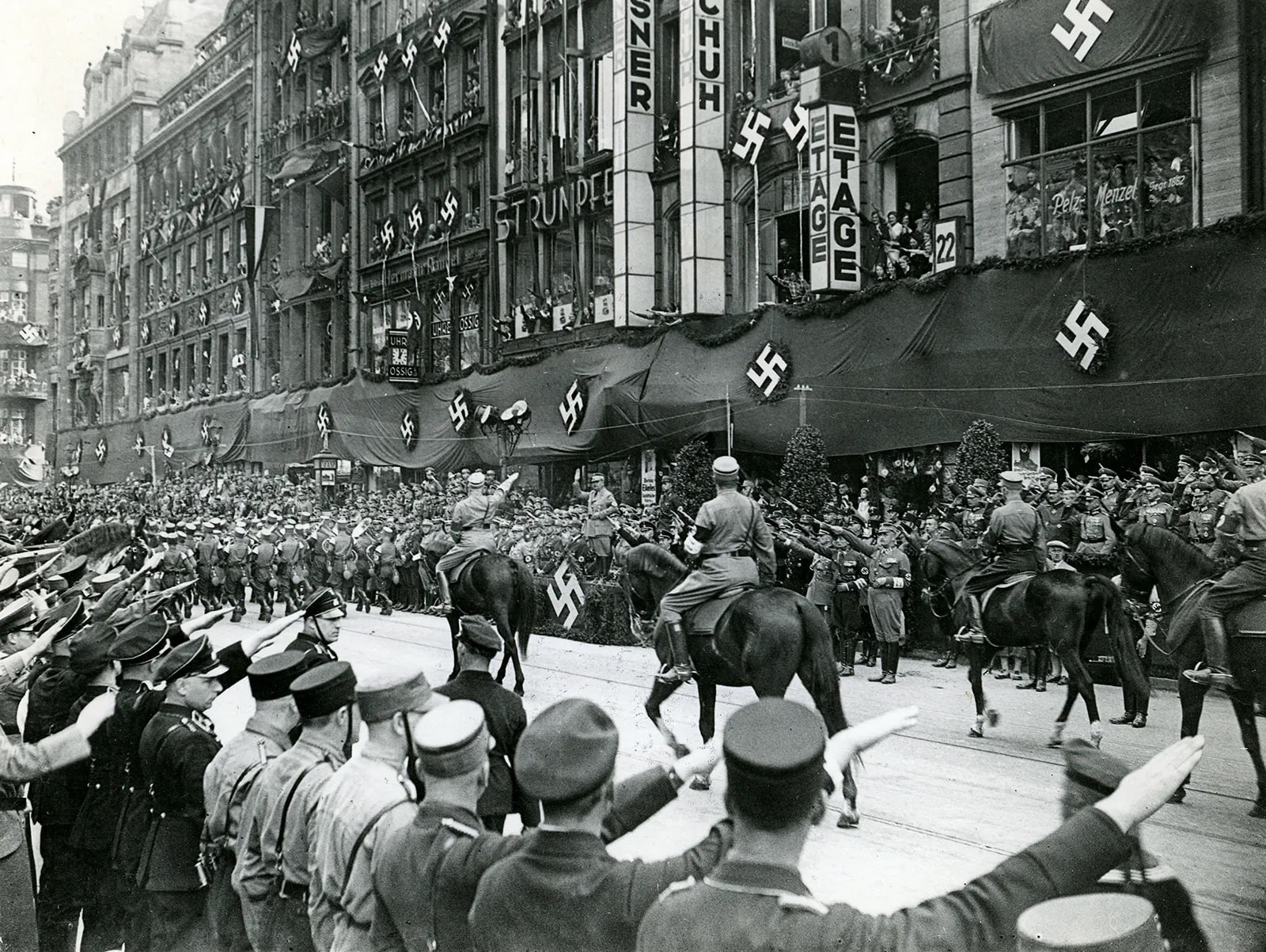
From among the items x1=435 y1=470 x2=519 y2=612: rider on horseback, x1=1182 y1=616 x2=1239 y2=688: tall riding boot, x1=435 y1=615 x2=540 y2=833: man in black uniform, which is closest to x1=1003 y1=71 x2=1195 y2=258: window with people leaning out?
x1=1182 y1=616 x2=1239 y2=688: tall riding boot

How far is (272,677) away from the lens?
4.46 metres

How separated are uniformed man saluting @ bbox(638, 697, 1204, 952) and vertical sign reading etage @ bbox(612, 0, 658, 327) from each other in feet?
69.9

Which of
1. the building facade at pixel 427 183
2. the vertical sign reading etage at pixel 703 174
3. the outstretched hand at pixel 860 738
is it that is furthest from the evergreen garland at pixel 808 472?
the building facade at pixel 427 183

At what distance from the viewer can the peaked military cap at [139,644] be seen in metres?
5.14

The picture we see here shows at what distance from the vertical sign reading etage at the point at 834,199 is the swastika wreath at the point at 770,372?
1.35 meters

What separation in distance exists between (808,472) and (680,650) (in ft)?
27.4

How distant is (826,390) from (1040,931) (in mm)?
15034

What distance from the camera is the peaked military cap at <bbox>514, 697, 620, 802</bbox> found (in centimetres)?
270

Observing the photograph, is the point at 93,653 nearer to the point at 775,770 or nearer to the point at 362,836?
the point at 362,836

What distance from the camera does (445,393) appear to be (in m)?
25.8

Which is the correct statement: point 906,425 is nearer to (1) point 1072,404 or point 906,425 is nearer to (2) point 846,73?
(1) point 1072,404

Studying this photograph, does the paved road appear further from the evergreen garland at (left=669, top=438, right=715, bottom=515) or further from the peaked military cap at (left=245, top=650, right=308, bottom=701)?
the evergreen garland at (left=669, top=438, right=715, bottom=515)

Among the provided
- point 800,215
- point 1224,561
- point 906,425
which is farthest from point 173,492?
point 1224,561

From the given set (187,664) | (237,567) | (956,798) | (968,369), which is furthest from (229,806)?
(237,567)
